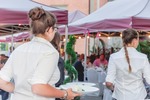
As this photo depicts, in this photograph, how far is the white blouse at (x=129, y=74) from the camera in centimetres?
329

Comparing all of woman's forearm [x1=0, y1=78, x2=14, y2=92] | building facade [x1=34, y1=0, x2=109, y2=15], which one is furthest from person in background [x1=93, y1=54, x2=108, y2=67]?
building facade [x1=34, y1=0, x2=109, y2=15]

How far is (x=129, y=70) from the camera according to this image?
10.7 ft

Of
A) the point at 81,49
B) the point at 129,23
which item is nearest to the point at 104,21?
the point at 129,23

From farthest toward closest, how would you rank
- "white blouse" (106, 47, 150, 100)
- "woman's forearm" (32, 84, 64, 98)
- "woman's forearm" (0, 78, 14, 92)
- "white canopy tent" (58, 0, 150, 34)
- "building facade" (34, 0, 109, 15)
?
"building facade" (34, 0, 109, 15)
"white canopy tent" (58, 0, 150, 34)
"white blouse" (106, 47, 150, 100)
"woman's forearm" (0, 78, 14, 92)
"woman's forearm" (32, 84, 64, 98)

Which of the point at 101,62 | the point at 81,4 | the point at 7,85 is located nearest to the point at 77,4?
the point at 81,4

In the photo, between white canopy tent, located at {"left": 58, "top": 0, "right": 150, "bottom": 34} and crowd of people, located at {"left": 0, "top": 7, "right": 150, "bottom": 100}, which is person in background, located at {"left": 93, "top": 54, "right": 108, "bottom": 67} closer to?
white canopy tent, located at {"left": 58, "top": 0, "right": 150, "bottom": 34}

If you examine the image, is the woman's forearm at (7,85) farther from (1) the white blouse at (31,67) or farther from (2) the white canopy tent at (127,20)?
(2) the white canopy tent at (127,20)

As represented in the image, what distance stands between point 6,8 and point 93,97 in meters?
5.23

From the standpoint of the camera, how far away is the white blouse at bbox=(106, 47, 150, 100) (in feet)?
10.8

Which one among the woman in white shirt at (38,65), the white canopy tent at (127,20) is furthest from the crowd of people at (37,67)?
the white canopy tent at (127,20)

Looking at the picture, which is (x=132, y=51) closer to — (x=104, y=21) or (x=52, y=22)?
(x=52, y=22)

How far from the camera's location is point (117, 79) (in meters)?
3.38

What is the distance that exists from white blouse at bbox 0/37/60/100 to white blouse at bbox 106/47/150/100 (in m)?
1.42

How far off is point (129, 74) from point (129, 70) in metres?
0.04
